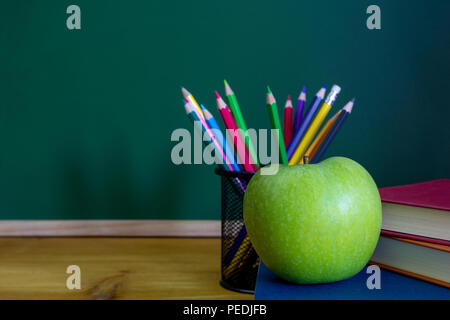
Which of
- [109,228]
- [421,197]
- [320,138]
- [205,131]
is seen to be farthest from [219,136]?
[109,228]

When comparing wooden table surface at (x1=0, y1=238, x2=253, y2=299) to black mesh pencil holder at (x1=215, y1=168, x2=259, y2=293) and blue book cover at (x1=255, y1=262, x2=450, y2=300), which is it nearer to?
black mesh pencil holder at (x1=215, y1=168, x2=259, y2=293)

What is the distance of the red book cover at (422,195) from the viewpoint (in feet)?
1.38

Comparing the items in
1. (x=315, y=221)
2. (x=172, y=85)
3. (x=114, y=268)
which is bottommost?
(x=114, y=268)

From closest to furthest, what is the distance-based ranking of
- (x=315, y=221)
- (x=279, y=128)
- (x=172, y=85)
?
(x=315, y=221) < (x=279, y=128) < (x=172, y=85)

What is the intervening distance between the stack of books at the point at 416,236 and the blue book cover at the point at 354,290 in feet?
0.04

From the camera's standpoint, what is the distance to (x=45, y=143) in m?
0.80

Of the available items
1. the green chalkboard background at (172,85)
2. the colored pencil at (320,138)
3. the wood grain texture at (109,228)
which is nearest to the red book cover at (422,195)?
the colored pencil at (320,138)

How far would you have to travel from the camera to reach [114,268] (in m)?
0.62

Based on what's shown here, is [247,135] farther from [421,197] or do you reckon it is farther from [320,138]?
[421,197]

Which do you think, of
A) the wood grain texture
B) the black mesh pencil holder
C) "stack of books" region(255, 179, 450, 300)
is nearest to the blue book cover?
"stack of books" region(255, 179, 450, 300)

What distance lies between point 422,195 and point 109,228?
0.52 metres

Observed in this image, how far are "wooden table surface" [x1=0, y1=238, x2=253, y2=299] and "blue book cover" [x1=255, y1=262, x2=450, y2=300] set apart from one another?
0.45 ft

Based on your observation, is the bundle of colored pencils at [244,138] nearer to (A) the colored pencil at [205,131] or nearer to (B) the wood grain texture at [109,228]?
(A) the colored pencil at [205,131]
